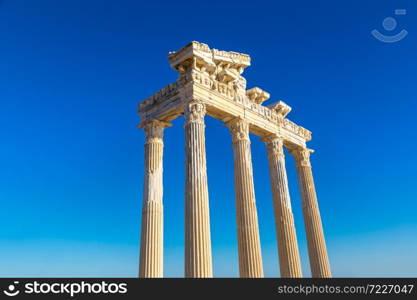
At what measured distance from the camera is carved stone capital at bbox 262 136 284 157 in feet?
118

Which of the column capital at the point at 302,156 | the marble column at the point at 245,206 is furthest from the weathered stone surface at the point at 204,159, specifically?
the column capital at the point at 302,156

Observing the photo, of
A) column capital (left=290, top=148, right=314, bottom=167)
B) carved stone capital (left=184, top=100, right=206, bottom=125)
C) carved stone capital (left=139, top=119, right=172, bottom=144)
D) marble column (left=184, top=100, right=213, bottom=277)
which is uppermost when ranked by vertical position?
column capital (left=290, top=148, right=314, bottom=167)

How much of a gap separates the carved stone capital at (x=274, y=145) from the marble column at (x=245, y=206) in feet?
15.4

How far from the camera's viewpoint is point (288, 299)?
54.0ft

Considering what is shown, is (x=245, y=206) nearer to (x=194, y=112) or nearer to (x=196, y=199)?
(x=196, y=199)

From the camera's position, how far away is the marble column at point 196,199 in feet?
78.0

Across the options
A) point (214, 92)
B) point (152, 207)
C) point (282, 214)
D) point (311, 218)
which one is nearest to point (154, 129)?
point (214, 92)

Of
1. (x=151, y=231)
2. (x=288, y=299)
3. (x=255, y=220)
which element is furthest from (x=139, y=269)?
(x=288, y=299)

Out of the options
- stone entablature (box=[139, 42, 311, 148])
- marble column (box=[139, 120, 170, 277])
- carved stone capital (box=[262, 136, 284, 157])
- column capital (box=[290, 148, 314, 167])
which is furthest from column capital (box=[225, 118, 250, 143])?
column capital (box=[290, 148, 314, 167])

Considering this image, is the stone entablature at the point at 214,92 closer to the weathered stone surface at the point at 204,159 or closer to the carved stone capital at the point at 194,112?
the weathered stone surface at the point at 204,159

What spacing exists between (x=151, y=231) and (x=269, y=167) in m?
13.3

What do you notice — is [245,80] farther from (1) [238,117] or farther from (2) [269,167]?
(2) [269,167]

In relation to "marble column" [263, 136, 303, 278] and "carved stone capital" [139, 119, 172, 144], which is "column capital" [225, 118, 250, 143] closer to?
"marble column" [263, 136, 303, 278]

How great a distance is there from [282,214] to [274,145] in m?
6.74
